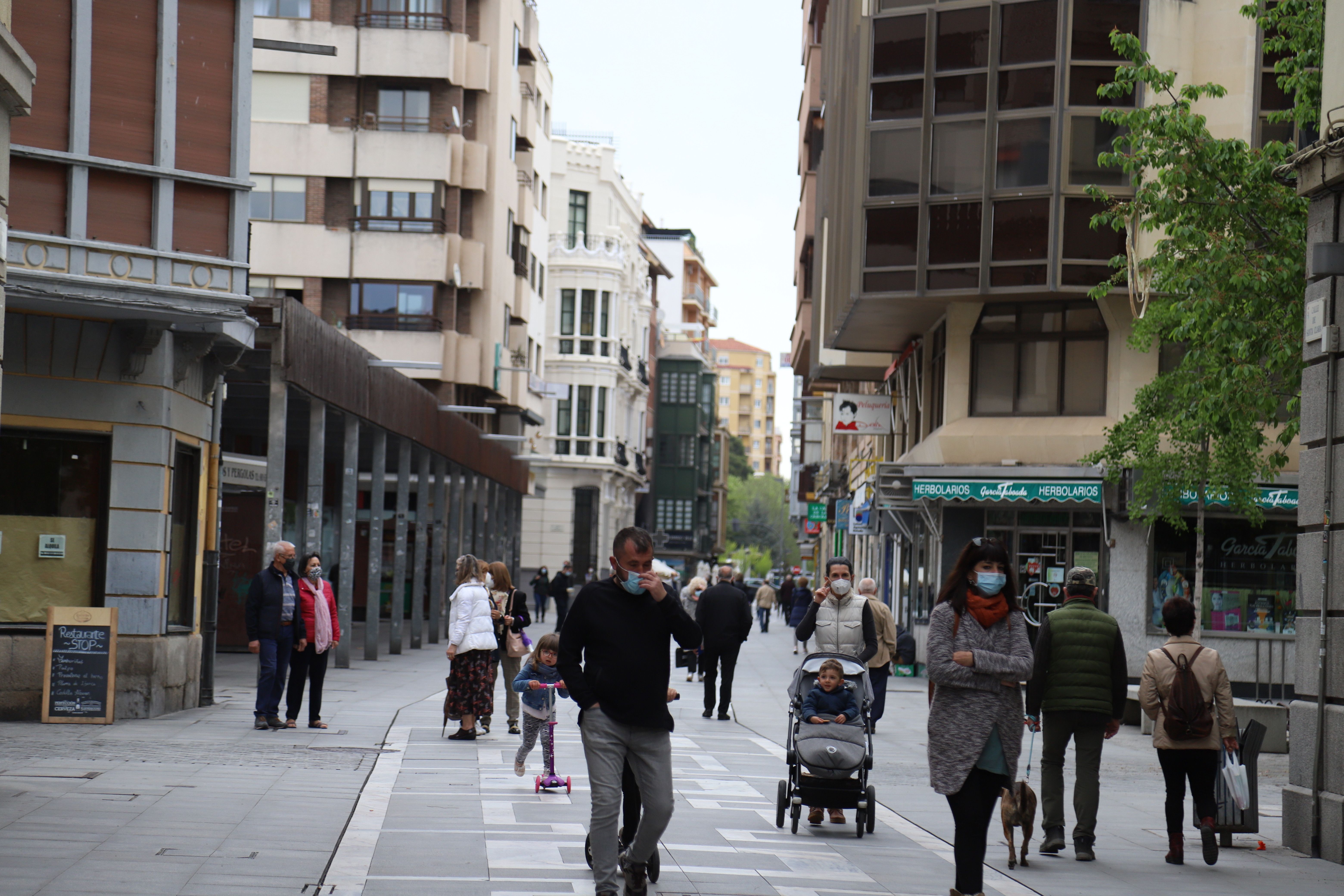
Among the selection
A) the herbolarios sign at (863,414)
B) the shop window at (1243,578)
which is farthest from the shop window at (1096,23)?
the herbolarios sign at (863,414)

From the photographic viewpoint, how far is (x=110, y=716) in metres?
16.0

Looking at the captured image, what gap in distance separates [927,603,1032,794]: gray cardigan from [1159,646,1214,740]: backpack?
2749 mm

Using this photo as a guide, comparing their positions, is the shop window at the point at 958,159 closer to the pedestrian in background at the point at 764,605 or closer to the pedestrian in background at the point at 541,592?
the pedestrian in background at the point at 541,592

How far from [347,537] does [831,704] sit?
16.2 m

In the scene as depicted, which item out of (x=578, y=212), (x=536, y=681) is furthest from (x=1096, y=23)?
(x=578, y=212)

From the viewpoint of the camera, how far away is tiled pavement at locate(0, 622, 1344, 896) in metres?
8.52

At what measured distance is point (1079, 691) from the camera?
10.5 meters


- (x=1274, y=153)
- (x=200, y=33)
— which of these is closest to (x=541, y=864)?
(x=200, y=33)

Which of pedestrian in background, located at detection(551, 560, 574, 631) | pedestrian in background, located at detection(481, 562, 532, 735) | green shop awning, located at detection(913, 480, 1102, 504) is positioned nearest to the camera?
pedestrian in background, located at detection(481, 562, 532, 735)

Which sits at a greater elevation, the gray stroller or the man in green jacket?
the man in green jacket

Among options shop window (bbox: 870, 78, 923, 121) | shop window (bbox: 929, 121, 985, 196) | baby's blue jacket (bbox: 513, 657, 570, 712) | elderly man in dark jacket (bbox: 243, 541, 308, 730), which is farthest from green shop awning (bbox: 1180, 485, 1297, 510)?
baby's blue jacket (bbox: 513, 657, 570, 712)

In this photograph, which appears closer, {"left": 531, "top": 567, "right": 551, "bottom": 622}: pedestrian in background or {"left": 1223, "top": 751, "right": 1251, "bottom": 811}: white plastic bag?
{"left": 1223, "top": 751, "right": 1251, "bottom": 811}: white plastic bag

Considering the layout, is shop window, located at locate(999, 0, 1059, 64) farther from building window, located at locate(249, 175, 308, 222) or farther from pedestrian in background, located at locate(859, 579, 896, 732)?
building window, located at locate(249, 175, 308, 222)

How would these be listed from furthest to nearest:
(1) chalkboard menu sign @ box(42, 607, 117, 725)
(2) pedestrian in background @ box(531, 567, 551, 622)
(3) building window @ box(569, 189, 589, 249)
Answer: (3) building window @ box(569, 189, 589, 249) → (2) pedestrian in background @ box(531, 567, 551, 622) → (1) chalkboard menu sign @ box(42, 607, 117, 725)
